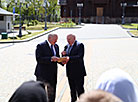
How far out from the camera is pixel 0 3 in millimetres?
73875

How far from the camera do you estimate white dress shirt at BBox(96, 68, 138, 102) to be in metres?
2.71

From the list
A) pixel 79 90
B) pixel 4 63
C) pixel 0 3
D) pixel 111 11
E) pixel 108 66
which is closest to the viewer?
pixel 79 90

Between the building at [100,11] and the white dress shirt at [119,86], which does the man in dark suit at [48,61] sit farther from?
the building at [100,11]

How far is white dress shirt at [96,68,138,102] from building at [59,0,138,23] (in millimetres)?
83582

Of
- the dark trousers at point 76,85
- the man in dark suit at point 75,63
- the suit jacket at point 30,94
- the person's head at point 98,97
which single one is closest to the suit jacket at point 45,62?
the man in dark suit at point 75,63

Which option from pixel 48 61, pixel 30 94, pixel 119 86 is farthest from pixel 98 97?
pixel 48 61

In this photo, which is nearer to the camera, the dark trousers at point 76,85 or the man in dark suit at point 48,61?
the man in dark suit at point 48,61

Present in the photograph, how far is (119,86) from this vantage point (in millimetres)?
2701

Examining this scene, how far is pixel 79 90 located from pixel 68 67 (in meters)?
0.59

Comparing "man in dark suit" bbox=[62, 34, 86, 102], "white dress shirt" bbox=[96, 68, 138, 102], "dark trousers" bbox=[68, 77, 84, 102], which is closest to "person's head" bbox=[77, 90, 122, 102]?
"white dress shirt" bbox=[96, 68, 138, 102]

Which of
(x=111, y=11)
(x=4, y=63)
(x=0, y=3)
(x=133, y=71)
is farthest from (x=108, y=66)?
(x=111, y=11)

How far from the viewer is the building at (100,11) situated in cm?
8594

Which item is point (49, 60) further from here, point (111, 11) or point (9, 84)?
point (111, 11)

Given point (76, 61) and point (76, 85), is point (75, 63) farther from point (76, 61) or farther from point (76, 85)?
point (76, 85)
